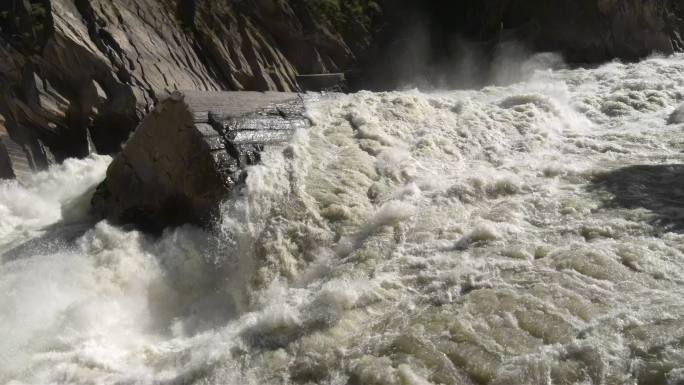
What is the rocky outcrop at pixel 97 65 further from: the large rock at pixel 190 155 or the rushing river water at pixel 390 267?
the large rock at pixel 190 155

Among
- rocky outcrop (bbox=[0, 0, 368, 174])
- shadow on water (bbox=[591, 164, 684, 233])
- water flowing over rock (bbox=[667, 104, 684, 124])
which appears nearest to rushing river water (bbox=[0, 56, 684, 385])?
shadow on water (bbox=[591, 164, 684, 233])

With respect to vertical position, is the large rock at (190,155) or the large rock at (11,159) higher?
the large rock at (11,159)

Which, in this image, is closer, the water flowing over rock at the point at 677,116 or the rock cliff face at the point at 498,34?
the water flowing over rock at the point at 677,116

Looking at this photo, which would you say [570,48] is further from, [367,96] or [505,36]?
[367,96]

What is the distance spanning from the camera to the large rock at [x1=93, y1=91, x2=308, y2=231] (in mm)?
7266

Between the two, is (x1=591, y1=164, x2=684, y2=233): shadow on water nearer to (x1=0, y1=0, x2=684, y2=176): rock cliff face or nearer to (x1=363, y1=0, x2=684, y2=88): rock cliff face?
(x1=363, y1=0, x2=684, y2=88): rock cliff face

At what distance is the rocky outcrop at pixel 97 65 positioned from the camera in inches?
416

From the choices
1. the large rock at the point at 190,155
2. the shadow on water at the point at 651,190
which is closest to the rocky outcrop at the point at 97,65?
the large rock at the point at 190,155

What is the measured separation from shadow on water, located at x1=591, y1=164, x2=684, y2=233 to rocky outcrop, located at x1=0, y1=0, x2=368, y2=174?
8.99 metres

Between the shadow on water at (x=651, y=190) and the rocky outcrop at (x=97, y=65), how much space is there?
29.5 feet

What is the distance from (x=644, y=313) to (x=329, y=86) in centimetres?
1216

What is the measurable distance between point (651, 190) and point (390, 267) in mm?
3645

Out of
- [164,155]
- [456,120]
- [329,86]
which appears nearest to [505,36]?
[329,86]

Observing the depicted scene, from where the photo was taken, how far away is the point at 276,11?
14.8 m
